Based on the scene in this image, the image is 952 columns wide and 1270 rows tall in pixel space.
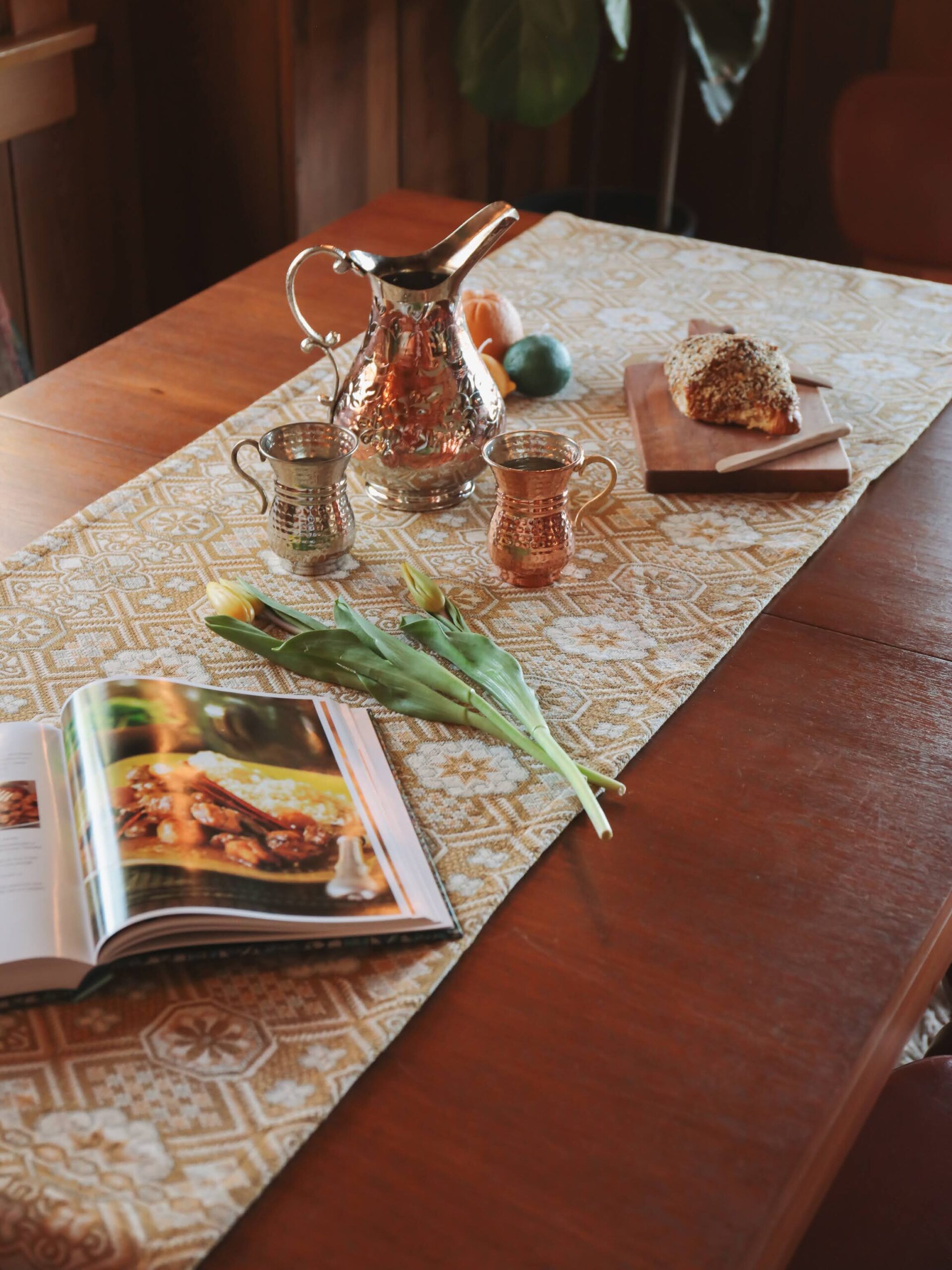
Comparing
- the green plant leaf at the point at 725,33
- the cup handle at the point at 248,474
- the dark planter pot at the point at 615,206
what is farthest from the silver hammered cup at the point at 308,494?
the dark planter pot at the point at 615,206

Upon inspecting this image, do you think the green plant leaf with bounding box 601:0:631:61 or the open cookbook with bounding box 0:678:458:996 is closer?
the open cookbook with bounding box 0:678:458:996

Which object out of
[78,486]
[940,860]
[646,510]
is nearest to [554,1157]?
[940,860]

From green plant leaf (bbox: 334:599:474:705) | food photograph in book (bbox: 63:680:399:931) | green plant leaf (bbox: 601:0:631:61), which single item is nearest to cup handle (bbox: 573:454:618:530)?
green plant leaf (bbox: 334:599:474:705)

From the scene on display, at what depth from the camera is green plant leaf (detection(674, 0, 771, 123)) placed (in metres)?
2.44

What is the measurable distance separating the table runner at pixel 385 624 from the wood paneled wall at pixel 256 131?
872 mm

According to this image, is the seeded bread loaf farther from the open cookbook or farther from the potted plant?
the potted plant

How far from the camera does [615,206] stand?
9.74 feet

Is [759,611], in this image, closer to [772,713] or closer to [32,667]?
[772,713]

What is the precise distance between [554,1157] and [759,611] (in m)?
0.55

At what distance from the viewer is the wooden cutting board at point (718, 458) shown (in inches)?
48.1

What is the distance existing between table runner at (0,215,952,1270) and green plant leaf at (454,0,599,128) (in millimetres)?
718

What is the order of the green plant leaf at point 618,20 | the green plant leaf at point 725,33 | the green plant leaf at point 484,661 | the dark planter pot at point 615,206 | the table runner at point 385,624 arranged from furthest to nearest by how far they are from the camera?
the dark planter pot at point 615,206
the green plant leaf at point 725,33
the green plant leaf at point 618,20
the green plant leaf at point 484,661
the table runner at point 385,624

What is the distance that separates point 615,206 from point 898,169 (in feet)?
3.09

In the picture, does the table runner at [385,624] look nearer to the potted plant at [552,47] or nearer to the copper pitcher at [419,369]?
the copper pitcher at [419,369]
